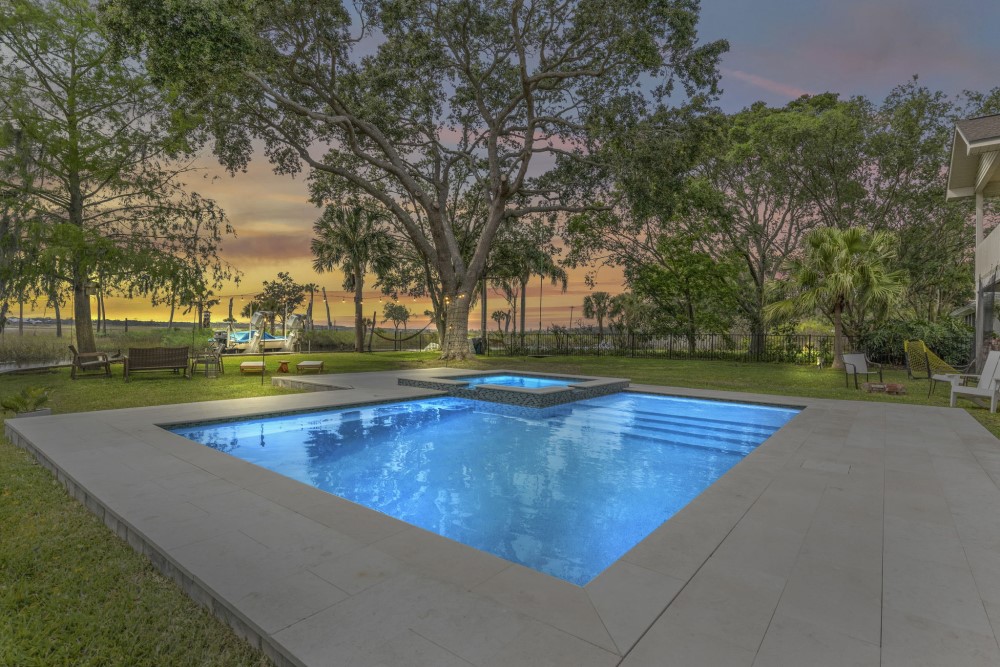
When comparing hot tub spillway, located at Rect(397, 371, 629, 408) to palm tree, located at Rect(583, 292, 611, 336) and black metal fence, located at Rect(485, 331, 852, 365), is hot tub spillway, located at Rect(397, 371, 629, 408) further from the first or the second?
palm tree, located at Rect(583, 292, 611, 336)

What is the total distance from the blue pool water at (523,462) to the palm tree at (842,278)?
801 cm

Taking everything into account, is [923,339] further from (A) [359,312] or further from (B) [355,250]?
(B) [355,250]

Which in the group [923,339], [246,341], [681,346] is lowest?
[681,346]

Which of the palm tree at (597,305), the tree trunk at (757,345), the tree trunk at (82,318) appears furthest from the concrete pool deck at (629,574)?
the palm tree at (597,305)

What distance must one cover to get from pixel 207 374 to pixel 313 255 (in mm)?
16955

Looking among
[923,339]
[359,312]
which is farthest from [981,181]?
[359,312]

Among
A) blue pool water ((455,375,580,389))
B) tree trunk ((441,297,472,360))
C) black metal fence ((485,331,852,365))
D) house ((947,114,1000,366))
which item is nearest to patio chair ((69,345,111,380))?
blue pool water ((455,375,580,389))

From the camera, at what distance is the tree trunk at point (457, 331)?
1669 centimetres

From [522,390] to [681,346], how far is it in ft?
53.0

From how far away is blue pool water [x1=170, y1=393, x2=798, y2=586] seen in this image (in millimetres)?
4090

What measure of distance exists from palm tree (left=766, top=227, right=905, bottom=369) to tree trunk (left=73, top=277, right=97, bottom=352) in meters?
21.1

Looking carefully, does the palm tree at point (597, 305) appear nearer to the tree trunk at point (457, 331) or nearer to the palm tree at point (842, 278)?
the palm tree at point (842, 278)

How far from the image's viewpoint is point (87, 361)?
12.2 metres

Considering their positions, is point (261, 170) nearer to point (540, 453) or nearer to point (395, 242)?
point (395, 242)
